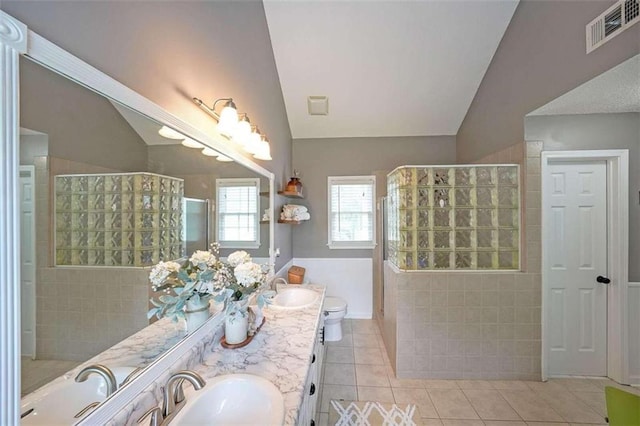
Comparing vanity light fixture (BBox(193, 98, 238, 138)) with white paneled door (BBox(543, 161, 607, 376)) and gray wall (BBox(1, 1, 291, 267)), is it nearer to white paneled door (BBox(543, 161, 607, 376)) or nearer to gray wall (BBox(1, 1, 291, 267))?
gray wall (BBox(1, 1, 291, 267))

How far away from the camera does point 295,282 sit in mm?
2928

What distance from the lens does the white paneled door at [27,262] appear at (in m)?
0.53

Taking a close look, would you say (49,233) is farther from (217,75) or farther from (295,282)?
(295,282)

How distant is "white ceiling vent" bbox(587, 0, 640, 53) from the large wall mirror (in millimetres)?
2367

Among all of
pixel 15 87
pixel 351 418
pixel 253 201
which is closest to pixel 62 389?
pixel 15 87

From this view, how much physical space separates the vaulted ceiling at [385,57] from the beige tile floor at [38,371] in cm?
273

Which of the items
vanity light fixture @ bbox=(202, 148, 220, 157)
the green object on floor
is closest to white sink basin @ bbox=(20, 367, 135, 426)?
vanity light fixture @ bbox=(202, 148, 220, 157)

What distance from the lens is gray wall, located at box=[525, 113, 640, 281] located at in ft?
7.00

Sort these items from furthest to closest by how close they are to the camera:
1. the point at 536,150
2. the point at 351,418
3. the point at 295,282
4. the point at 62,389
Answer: the point at 295,282
the point at 536,150
the point at 351,418
the point at 62,389

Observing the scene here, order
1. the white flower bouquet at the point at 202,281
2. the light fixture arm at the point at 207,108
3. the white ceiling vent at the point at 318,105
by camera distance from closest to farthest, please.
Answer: the white flower bouquet at the point at 202,281
the light fixture arm at the point at 207,108
the white ceiling vent at the point at 318,105

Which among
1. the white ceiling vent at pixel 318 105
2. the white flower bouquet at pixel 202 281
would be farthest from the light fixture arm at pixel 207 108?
the white ceiling vent at pixel 318 105

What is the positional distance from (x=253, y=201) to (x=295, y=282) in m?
1.35

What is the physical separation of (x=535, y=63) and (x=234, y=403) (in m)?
3.06

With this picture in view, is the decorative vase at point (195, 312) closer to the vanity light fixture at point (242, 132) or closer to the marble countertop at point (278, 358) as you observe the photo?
the marble countertop at point (278, 358)
